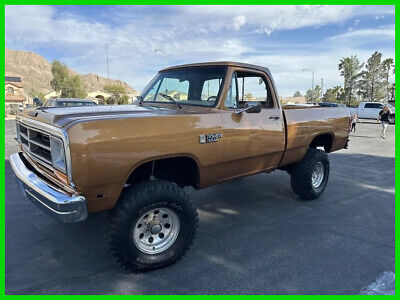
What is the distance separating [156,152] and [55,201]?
0.95 metres

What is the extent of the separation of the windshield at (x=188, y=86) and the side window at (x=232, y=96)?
15cm

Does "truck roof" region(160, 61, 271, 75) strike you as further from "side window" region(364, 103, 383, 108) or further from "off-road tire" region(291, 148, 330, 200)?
"side window" region(364, 103, 383, 108)

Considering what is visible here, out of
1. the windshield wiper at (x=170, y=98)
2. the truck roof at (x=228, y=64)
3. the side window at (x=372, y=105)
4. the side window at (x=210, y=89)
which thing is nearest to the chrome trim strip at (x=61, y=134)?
the windshield wiper at (x=170, y=98)

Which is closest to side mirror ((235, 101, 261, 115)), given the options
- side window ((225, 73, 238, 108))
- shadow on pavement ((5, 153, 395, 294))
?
side window ((225, 73, 238, 108))

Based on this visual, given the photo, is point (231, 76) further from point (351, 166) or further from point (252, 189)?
point (351, 166)

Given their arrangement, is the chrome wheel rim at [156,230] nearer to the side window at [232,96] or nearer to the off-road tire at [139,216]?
the off-road tire at [139,216]

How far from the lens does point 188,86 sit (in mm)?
3836

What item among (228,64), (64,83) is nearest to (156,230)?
(228,64)

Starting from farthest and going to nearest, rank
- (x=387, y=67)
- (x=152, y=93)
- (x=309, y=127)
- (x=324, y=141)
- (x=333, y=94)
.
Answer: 1. (x=333, y=94)
2. (x=387, y=67)
3. (x=324, y=141)
4. (x=309, y=127)
5. (x=152, y=93)

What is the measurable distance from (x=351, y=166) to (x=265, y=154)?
4.72m

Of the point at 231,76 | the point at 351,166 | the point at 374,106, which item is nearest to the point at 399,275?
the point at 231,76

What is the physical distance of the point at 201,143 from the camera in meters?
2.97

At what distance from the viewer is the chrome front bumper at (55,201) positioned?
2312 millimetres

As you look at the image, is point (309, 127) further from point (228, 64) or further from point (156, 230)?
point (156, 230)
